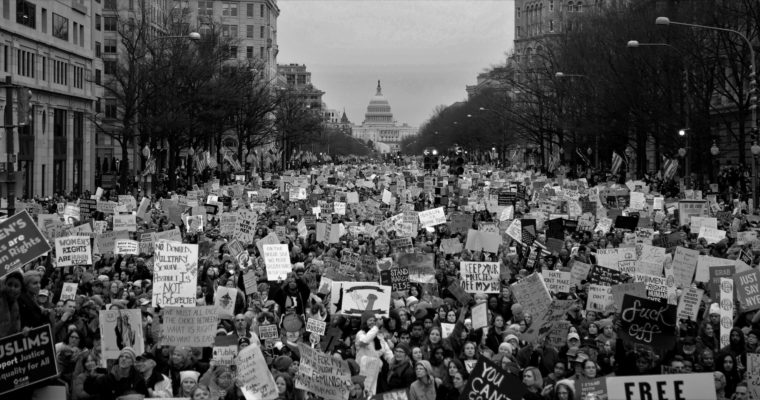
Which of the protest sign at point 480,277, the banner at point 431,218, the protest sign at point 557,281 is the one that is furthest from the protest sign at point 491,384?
the banner at point 431,218

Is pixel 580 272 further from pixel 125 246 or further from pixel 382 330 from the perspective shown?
pixel 125 246

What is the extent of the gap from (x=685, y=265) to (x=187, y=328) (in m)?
8.05

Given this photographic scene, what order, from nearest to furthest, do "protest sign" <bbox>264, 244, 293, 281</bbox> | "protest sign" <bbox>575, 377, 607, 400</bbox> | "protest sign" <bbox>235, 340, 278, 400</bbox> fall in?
"protest sign" <bbox>575, 377, 607, 400</bbox> < "protest sign" <bbox>235, 340, 278, 400</bbox> < "protest sign" <bbox>264, 244, 293, 281</bbox>

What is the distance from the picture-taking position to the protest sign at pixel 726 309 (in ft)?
44.6

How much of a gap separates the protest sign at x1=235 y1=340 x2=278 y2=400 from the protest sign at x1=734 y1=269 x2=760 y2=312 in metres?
6.19

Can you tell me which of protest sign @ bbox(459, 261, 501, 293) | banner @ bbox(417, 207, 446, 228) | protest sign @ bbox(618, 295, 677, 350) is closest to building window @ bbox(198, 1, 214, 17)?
banner @ bbox(417, 207, 446, 228)

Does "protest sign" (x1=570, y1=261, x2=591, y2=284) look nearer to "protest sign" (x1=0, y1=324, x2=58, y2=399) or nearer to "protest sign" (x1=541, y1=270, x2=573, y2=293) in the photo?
"protest sign" (x1=541, y1=270, x2=573, y2=293)

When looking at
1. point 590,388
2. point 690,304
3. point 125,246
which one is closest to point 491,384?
point 590,388

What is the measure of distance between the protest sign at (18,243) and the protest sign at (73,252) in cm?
643

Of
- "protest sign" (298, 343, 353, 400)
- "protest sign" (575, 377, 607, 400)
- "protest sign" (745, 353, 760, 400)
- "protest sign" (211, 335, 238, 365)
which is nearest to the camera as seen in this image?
"protest sign" (575, 377, 607, 400)

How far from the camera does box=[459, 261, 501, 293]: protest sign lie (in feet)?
54.5

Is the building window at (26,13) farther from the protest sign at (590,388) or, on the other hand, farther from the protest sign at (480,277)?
the protest sign at (590,388)

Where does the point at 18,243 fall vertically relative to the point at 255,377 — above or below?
above

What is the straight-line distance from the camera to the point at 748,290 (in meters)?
14.4
